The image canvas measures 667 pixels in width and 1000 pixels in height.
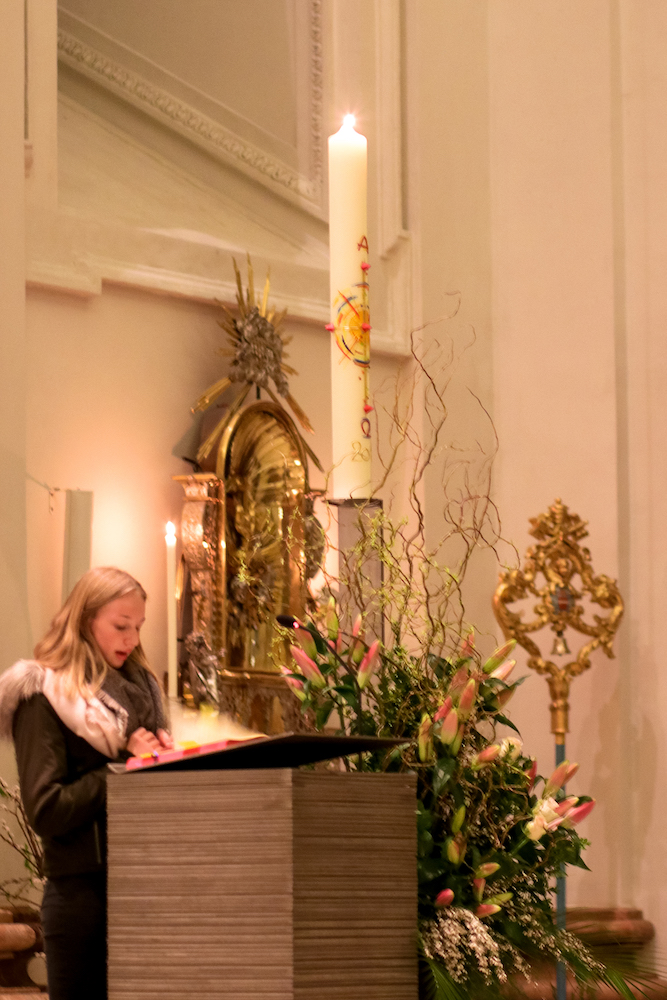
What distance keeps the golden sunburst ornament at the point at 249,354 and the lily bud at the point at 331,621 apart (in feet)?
6.28

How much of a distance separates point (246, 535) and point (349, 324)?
1.77 meters

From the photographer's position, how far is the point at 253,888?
130 cm

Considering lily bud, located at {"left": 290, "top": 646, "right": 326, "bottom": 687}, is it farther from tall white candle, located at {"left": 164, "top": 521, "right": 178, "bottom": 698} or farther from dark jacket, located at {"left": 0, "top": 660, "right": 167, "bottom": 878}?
tall white candle, located at {"left": 164, "top": 521, "right": 178, "bottom": 698}

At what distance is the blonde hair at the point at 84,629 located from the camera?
2234 mm

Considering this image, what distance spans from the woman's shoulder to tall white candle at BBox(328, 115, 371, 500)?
0.55 metres

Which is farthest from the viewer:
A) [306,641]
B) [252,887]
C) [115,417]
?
[115,417]

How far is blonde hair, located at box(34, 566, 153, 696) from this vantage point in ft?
7.33

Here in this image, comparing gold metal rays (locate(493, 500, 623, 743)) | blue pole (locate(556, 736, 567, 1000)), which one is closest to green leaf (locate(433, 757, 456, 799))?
blue pole (locate(556, 736, 567, 1000))

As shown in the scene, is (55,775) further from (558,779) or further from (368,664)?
(558,779)

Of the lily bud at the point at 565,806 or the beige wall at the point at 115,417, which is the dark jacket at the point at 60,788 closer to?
the lily bud at the point at 565,806

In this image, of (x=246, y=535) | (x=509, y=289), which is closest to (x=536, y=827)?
(x=246, y=535)

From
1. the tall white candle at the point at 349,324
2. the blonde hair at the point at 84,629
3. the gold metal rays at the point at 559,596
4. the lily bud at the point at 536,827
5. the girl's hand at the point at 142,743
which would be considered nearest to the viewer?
the lily bud at the point at 536,827

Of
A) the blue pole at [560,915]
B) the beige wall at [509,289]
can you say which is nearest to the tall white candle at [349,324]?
the blue pole at [560,915]

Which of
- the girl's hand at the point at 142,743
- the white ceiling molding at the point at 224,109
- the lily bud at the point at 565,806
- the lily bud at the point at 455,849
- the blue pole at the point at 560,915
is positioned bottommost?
the blue pole at the point at 560,915
